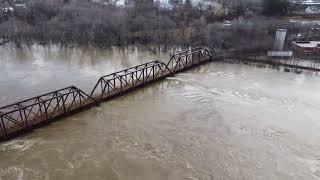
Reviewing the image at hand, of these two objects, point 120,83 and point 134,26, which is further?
point 134,26

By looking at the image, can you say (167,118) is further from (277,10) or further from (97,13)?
(277,10)

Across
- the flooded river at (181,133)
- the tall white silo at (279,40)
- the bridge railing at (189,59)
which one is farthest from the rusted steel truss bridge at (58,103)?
the tall white silo at (279,40)

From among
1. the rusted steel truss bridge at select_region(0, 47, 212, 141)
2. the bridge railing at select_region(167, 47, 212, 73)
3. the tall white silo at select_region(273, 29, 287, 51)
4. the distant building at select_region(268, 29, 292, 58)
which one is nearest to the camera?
the rusted steel truss bridge at select_region(0, 47, 212, 141)

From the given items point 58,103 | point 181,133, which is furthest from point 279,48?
point 58,103

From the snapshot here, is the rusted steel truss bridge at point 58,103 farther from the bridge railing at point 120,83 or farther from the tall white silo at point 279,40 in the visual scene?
the tall white silo at point 279,40

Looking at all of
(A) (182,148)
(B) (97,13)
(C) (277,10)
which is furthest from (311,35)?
(A) (182,148)

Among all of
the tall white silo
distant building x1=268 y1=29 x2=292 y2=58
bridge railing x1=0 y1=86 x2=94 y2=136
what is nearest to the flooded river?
bridge railing x1=0 y1=86 x2=94 y2=136

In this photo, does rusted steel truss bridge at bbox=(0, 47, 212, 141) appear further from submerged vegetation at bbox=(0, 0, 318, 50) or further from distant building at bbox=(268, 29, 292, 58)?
submerged vegetation at bbox=(0, 0, 318, 50)

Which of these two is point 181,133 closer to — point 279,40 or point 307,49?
point 279,40
